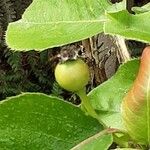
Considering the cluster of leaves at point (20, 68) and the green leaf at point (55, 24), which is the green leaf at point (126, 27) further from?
the cluster of leaves at point (20, 68)

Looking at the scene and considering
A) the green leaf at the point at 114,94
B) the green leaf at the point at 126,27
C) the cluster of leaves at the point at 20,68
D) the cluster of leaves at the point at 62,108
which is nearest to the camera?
the green leaf at the point at 126,27

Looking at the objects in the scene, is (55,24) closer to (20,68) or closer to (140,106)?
(140,106)

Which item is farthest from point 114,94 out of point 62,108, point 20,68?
point 20,68

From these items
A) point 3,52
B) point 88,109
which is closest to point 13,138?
point 88,109

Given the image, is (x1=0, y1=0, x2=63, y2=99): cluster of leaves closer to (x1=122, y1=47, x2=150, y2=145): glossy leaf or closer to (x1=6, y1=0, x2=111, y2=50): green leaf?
(x1=6, y1=0, x2=111, y2=50): green leaf

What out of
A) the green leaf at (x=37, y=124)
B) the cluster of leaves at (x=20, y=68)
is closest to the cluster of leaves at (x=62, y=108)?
the green leaf at (x=37, y=124)

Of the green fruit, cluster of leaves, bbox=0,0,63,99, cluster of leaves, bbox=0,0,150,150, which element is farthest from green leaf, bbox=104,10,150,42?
cluster of leaves, bbox=0,0,63,99

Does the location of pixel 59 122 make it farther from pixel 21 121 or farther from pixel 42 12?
pixel 42 12
